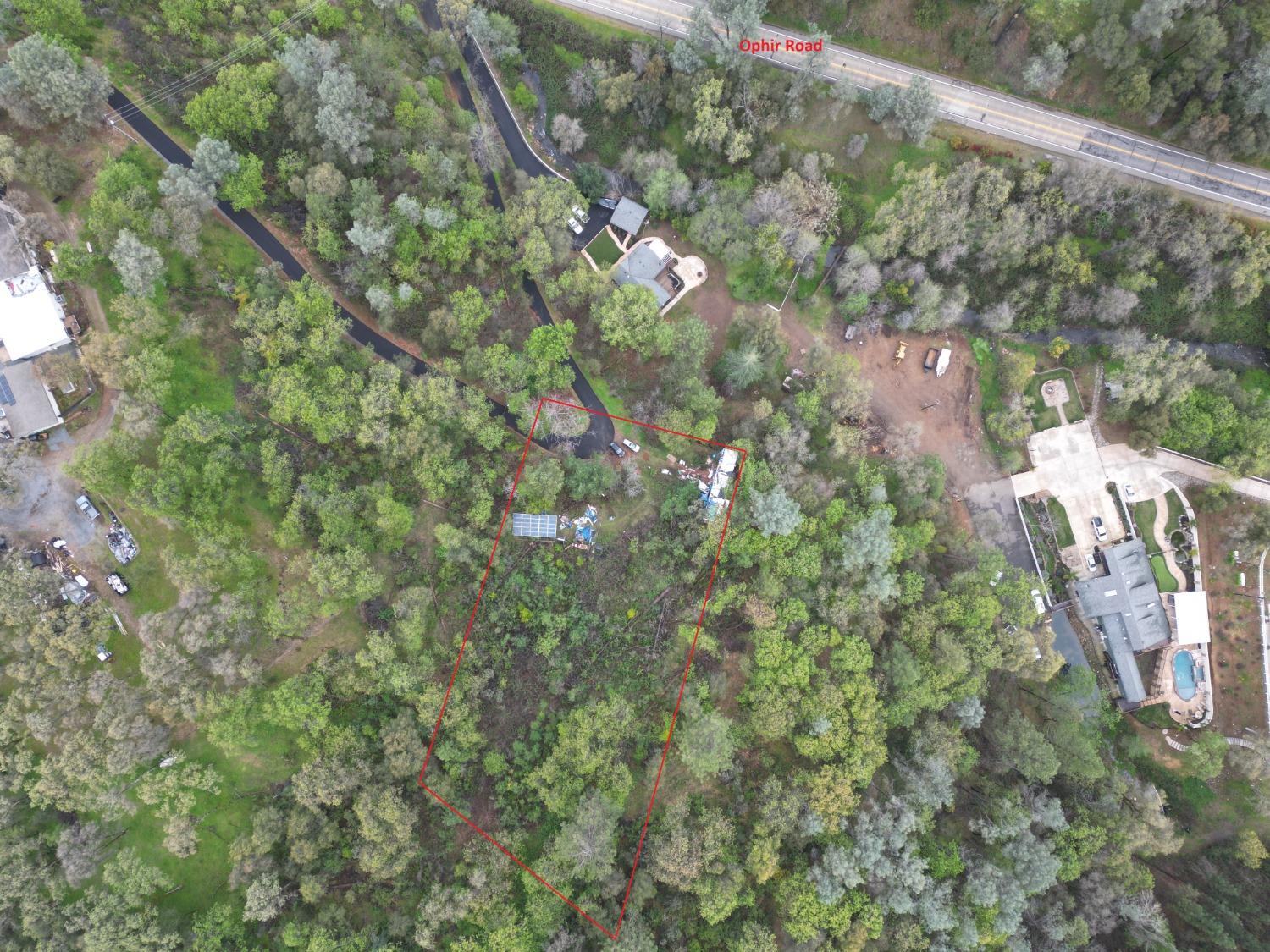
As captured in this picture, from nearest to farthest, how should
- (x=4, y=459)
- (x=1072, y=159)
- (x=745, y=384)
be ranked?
(x=4, y=459) < (x=745, y=384) < (x=1072, y=159)

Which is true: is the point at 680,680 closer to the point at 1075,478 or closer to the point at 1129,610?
the point at 1129,610

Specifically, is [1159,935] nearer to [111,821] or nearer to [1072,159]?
[1072,159]

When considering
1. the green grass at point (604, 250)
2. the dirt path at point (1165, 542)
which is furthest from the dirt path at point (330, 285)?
the dirt path at point (1165, 542)

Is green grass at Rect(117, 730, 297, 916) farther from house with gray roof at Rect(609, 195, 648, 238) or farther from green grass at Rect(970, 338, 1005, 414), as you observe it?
green grass at Rect(970, 338, 1005, 414)

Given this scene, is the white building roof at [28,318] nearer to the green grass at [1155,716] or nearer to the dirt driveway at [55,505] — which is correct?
the dirt driveway at [55,505]

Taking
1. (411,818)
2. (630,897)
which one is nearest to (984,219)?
(630,897)

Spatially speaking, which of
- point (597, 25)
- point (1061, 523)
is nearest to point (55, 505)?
point (597, 25)

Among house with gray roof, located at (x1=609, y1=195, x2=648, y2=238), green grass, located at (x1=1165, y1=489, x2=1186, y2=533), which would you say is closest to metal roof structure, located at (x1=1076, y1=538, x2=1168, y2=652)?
green grass, located at (x1=1165, y1=489, x2=1186, y2=533)
